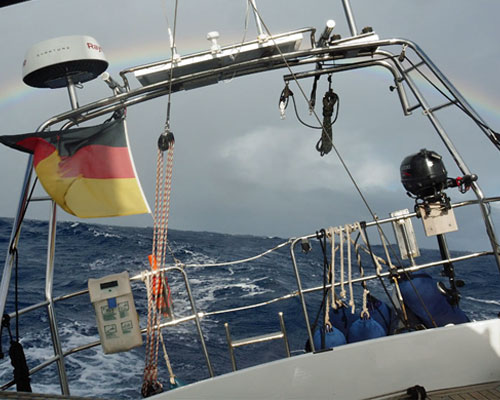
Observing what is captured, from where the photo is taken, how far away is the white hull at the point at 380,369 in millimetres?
3639

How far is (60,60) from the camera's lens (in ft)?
14.8

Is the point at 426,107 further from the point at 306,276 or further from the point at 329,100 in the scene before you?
the point at 306,276

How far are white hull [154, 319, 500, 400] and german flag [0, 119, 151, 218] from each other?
1.74 m

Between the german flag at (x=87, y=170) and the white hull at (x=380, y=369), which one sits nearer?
the white hull at (x=380, y=369)

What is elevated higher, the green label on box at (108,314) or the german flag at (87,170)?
the german flag at (87,170)

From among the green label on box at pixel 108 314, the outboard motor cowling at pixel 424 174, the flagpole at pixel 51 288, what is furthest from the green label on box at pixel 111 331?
the outboard motor cowling at pixel 424 174

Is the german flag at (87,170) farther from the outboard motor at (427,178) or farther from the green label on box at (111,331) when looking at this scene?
the outboard motor at (427,178)

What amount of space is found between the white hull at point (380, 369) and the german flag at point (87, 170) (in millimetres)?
1739

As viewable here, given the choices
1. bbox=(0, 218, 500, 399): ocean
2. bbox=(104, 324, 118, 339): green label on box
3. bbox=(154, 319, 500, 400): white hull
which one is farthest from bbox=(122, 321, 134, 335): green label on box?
bbox=(0, 218, 500, 399): ocean

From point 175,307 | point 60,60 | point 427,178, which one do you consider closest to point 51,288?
point 60,60

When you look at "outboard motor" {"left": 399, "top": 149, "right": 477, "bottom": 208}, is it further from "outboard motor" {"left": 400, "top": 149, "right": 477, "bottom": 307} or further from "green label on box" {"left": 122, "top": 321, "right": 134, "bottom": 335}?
"green label on box" {"left": 122, "top": 321, "right": 134, "bottom": 335}

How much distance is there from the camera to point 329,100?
5047mm

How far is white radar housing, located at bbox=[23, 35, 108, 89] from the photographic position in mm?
4496

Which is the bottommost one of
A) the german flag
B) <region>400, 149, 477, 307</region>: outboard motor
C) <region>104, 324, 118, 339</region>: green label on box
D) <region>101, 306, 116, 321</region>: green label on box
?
<region>104, 324, 118, 339</region>: green label on box
